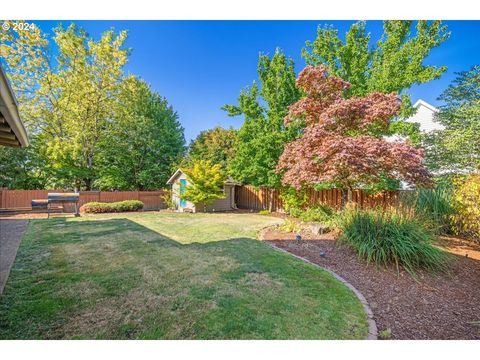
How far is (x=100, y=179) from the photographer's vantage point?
18.6 meters

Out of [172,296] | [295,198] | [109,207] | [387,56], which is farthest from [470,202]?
[109,207]

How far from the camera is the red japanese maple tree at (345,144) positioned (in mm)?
6270

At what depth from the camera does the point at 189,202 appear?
557 inches

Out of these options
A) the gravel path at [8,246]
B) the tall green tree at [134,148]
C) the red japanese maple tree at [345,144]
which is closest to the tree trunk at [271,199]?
the red japanese maple tree at [345,144]

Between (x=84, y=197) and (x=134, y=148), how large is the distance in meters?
6.01

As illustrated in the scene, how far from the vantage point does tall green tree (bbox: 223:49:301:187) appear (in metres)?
12.2

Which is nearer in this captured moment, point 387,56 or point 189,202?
point 387,56

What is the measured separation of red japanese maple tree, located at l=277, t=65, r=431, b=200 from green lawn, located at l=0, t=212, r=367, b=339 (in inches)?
129

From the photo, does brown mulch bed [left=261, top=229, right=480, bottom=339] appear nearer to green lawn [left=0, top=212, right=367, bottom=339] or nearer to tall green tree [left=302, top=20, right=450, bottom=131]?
green lawn [left=0, top=212, right=367, bottom=339]

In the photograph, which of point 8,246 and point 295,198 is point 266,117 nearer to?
point 295,198

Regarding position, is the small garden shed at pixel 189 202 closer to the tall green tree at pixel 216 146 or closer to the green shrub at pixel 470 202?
the tall green tree at pixel 216 146
